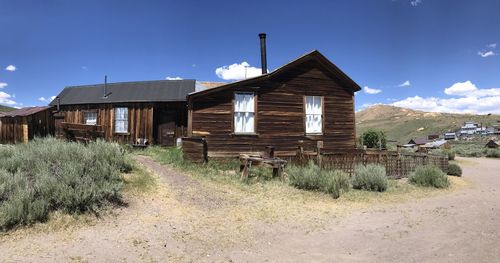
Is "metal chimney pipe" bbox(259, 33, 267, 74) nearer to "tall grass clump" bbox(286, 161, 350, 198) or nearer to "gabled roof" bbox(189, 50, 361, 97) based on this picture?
"gabled roof" bbox(189, 50, 361, 97)

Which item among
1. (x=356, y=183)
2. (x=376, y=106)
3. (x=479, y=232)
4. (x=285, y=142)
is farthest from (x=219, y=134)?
(x=376, y=106)

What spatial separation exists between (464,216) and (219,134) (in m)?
8.94

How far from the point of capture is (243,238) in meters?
6.29

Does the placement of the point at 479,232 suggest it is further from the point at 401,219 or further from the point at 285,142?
the point at 285,142

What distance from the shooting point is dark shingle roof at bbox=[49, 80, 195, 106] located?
20672 millimetres

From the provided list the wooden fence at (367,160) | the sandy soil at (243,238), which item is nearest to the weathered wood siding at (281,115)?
the wooden fence at (367,160)

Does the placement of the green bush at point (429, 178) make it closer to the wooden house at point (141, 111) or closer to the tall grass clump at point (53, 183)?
the tall grass clump at point (53, 183)

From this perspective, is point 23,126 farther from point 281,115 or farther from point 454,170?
point 454,170

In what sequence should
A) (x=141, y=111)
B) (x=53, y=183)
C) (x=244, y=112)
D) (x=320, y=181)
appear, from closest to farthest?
(x=53, y=183) < (x=320, y=181) < (x=244, y=112) < (x=141, y=111)

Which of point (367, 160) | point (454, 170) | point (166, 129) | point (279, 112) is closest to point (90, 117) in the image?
point (166, 129)

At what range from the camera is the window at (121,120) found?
821 inches

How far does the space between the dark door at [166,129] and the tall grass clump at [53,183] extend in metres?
11.2

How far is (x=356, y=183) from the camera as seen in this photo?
11.1 m

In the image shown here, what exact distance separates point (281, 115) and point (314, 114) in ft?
5.45
